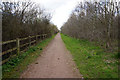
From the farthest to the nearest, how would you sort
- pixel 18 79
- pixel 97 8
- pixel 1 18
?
pixel 97 8 < pixel 1 18 < pixel 18 79

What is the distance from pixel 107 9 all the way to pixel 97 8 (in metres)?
0.86

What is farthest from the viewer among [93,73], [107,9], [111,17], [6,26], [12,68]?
[107,9]

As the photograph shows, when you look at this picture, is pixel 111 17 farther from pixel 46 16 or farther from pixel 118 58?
pixel 46 16

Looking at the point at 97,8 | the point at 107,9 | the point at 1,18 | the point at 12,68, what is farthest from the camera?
the point at 97,8

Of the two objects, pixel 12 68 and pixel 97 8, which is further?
pixel 97 8

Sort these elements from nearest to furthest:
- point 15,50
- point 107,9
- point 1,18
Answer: point 1,18, point 15,50, point 107,9

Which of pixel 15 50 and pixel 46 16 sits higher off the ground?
pixel 46 16

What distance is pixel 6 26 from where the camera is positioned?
5.75 meters

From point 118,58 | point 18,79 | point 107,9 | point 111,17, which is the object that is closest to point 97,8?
point 107,9

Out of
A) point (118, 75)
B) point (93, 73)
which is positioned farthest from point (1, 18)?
point (118, 75)

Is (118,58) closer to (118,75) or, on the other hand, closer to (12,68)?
(118,75)

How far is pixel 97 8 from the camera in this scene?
8484 mm

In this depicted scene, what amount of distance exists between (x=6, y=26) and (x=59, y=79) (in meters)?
4.21

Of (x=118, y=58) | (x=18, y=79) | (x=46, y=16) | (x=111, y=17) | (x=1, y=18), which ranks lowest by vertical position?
(x=18, y=79)
